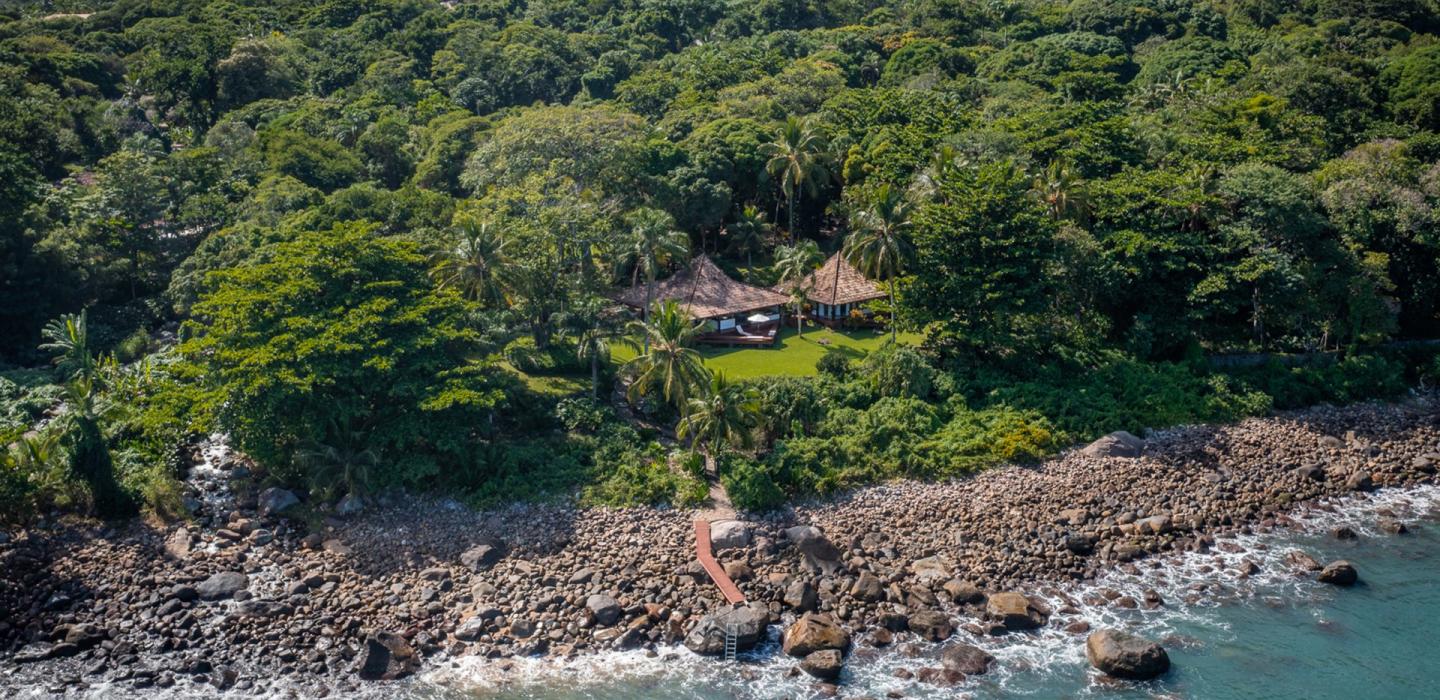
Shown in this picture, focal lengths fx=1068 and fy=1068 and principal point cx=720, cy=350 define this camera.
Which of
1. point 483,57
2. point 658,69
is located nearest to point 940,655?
point 658,69

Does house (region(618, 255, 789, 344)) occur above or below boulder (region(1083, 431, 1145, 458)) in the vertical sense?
above

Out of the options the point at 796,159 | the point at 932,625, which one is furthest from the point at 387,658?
the point at 796,159

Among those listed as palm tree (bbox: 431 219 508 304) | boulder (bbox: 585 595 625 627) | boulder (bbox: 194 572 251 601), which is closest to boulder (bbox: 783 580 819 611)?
boulder (bbox: 585 595 625 627)

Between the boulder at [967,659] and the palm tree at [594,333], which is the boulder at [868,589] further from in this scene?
the palm tree at [594,333]

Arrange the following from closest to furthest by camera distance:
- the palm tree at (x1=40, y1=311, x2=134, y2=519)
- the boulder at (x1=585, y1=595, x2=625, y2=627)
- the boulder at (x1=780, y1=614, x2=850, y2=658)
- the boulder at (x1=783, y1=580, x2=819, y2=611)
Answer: the boulder at (x1=780, y1=614, x2=850, y2=658) < the boulder at (x1=585, y1=595, x2=625, y2=627) < the boulder at (x1=783, y1=580, x2=819, y2=611) < the palm tree at (x1=40, y1=311, x2=134, y2=519)

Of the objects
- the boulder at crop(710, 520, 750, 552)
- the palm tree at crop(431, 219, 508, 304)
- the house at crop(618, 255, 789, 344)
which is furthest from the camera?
the house at crop(618, 255, 789, 344)

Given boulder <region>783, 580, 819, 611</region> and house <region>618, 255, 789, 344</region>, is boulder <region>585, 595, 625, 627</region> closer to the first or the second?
boulder <region>783, 580, 819, 611</region>

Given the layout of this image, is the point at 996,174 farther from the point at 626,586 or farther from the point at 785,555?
the point at 626,586

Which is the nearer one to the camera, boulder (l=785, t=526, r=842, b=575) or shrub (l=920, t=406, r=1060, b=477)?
boulder (l=785, t=526, r=842, b=575)
